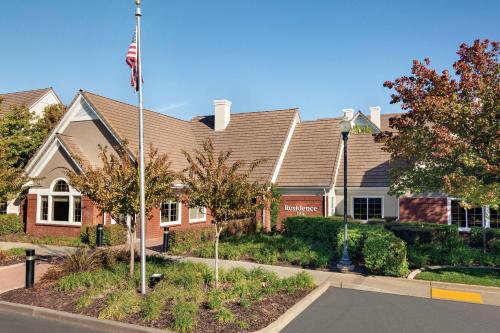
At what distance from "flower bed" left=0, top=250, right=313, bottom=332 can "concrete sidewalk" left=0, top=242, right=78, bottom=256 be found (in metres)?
4.54

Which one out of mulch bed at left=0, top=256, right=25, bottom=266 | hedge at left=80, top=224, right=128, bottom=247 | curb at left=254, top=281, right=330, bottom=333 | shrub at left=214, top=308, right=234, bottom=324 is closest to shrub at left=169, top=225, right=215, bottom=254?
hedge at left=80, top=224, right=128, bottom=247

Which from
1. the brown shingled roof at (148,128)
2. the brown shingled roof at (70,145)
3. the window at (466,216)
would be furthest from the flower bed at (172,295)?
the window at (466,216)

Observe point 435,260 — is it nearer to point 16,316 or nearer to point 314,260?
point 314,260

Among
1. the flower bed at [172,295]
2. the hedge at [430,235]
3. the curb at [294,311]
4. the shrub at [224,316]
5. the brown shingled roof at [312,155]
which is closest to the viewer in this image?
the curb at [294,311]

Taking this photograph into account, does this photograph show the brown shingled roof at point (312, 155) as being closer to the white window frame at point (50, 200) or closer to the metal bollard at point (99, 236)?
the metal bollard at point (99, 236)

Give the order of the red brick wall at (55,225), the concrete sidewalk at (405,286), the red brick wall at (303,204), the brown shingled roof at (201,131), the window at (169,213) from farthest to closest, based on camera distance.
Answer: the red brick wall at (303,204), the brown shingled roof at (201,131), the window at (169,213), the red brick wall at (55,225), the concrete sidewalk at (405,286)

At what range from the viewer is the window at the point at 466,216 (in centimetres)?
2184

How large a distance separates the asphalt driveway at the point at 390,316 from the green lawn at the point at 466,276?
2085mm

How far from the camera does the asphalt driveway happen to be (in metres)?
8.55

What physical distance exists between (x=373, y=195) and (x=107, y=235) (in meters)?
15.1

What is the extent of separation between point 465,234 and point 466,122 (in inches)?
466

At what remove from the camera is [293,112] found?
2920 cm

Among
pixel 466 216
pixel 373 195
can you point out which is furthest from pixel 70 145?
pixel 466 216

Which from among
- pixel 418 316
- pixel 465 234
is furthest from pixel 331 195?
pixel 418 316
